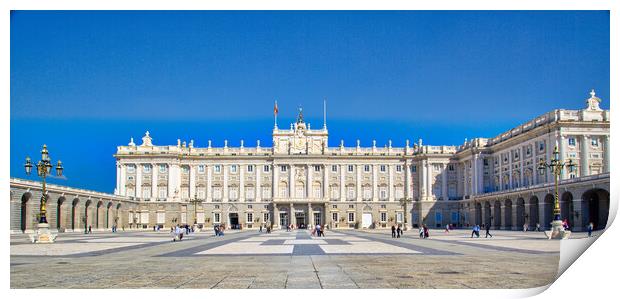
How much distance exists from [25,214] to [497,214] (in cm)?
5303

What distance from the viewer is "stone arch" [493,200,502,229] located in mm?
79000

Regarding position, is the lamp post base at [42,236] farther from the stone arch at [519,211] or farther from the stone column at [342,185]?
the stone column at [342,185]

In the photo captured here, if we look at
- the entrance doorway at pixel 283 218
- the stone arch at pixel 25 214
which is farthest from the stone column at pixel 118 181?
the stone arch at pixel 25 214

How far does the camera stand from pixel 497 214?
79750 millimetres

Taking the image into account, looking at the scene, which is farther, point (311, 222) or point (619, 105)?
point (311, 222)

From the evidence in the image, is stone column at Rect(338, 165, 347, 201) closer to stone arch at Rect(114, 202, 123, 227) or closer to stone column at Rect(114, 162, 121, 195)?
stone arch at Rect(114, 202, 123, 227)

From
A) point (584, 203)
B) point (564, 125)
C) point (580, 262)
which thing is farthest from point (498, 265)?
point (564, 125)

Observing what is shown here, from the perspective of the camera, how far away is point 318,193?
10031cm

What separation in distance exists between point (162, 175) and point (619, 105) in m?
79.9

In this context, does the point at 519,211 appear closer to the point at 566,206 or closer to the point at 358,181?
the point at 566,206

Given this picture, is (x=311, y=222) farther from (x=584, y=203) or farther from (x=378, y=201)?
(x=584, y=203)

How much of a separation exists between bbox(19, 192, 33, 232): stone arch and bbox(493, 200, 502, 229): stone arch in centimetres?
5233

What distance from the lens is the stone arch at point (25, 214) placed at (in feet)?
179

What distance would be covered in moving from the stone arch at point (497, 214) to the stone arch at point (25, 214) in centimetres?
5233
